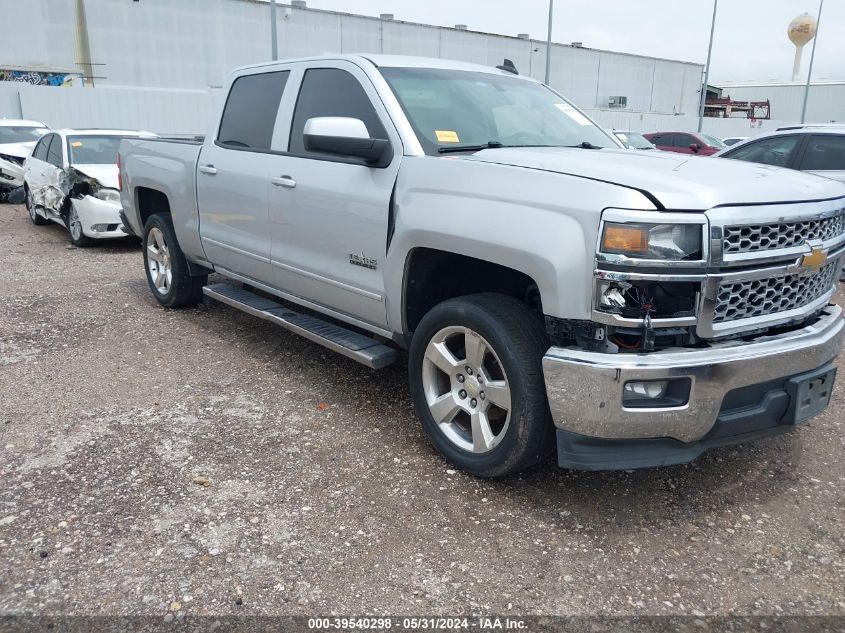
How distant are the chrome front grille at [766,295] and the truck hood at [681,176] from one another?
326 millimetres

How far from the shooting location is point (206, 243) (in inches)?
211

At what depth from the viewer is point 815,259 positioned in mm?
2939

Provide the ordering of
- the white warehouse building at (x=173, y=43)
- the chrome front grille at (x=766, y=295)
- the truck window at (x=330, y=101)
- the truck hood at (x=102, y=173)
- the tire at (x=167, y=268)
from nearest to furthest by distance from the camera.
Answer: the chrome front grille at (x=766, y=295)
the truck window at (x=330, y=101)
the tire at (x=167, y=268)
the truck hood at (x=102, y=173)
the white warehouse building at (x=173, y=43)

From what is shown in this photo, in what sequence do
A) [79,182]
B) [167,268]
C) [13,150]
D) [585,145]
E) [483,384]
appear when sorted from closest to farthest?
[483,384]
[585,145]
[167,268]
[79,182]
[13,150]

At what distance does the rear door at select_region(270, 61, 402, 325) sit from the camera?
3697 mm

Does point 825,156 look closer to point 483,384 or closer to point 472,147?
point 472,147

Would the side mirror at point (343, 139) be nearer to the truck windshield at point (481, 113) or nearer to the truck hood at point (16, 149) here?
the truck windshield at point (481, 113)

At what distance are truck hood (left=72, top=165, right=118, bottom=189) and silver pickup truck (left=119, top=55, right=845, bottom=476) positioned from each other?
556 centimetres

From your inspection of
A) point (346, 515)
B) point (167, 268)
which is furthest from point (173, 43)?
point (346, 515)

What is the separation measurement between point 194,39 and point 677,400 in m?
32.3

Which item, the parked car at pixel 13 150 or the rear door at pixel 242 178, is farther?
the parked car at pixel 13 150

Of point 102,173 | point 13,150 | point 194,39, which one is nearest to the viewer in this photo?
point 102,173

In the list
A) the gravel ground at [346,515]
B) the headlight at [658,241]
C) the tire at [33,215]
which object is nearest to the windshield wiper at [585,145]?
the headlight at [658,241]

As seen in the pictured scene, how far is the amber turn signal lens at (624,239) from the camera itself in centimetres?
259
